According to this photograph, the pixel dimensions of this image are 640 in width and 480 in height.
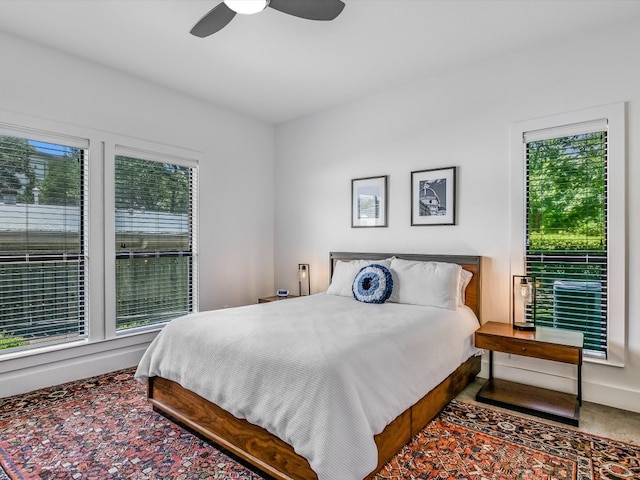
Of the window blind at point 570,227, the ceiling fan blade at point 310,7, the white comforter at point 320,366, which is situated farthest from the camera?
the window blind at point 570,227

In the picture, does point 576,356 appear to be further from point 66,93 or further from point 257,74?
point 66,93

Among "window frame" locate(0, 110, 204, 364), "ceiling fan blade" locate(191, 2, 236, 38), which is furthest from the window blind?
"window frame" locate(0, 110, 204, 364)

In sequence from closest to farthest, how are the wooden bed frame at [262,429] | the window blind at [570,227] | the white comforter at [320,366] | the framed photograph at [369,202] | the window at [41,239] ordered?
the white comforter at [320,366] < the wooden bed frame at [262,429] < the window blind at [570,227] < the window at [41,239] < the framed photograph at [369,202]

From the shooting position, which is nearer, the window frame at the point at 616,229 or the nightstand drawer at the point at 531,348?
the nightstand drawer at the point at 531,348

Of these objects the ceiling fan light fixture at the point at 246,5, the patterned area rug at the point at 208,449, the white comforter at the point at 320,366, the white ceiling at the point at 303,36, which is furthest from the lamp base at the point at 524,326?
the ceiling fan light fixture at the point at 246,5

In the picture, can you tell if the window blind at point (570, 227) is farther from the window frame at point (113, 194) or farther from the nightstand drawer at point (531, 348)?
the window frame at point (113, 194)

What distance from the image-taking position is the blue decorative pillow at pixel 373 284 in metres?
3.19

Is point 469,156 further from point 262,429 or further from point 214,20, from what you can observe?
point 262,429

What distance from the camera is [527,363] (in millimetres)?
3096

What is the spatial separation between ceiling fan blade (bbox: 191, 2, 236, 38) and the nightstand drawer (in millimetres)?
2801

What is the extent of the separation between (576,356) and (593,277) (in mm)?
731

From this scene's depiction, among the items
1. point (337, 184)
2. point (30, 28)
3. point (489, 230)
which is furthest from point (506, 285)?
point (30, 28)

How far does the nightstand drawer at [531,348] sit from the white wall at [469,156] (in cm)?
52

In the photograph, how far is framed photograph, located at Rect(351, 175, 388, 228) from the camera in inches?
157
